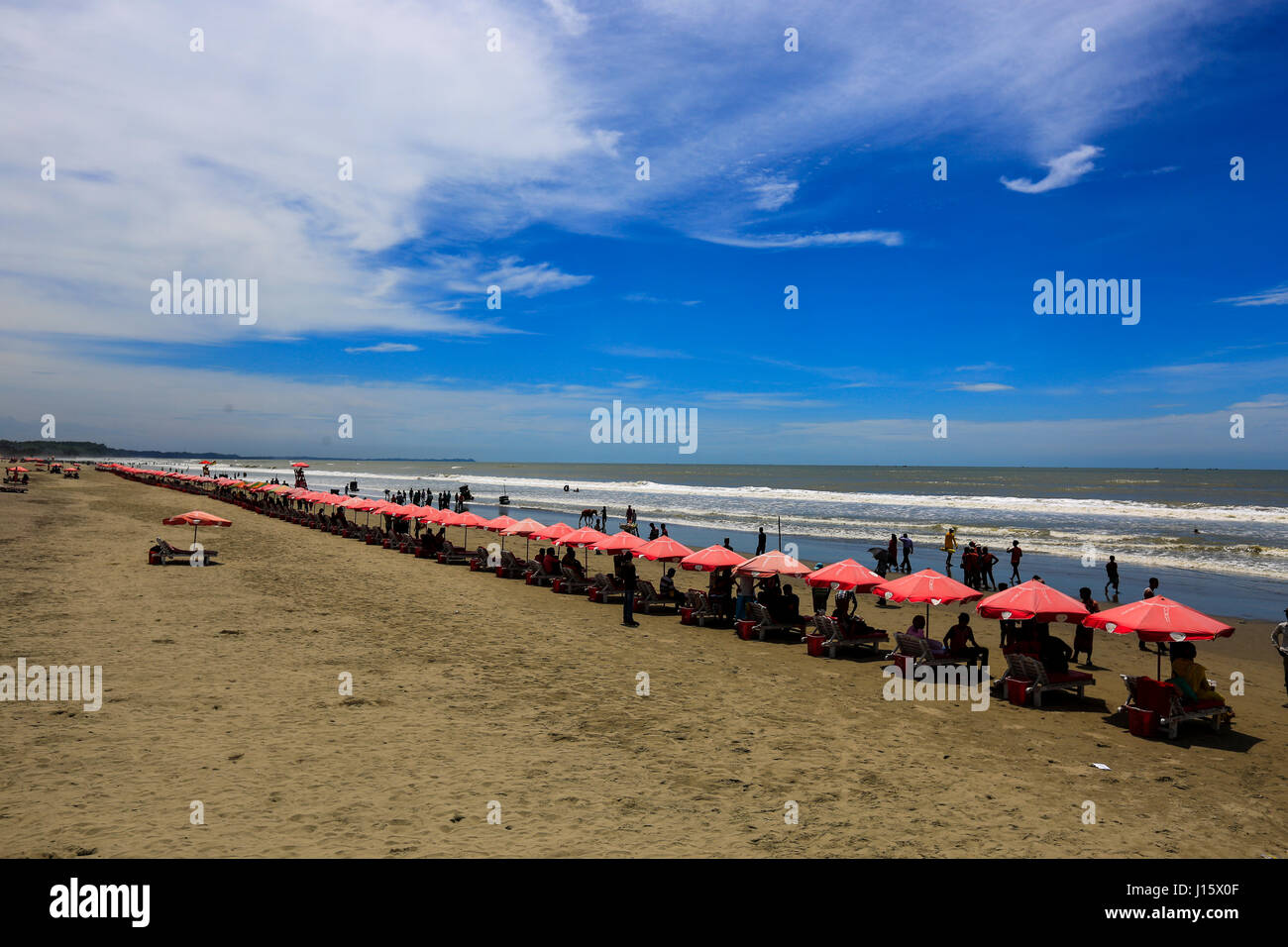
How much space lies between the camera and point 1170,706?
9.21m

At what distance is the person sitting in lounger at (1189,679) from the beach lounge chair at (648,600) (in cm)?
1019

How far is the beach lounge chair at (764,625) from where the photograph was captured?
1456 centimetres

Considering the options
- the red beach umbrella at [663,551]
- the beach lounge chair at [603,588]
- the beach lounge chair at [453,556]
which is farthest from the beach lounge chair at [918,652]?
the beach lounge chair at [453,556]

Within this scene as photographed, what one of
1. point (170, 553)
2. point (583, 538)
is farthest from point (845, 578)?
point (170, 553)

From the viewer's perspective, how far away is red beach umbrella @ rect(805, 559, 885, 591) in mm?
12719

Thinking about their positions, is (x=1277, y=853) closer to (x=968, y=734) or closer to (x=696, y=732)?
(x=968, y=734)

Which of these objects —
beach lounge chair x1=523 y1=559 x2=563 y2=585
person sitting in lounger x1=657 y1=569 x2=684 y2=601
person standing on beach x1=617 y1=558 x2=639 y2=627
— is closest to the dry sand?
person standing on beach x1=617 y1=558 x2=639 y2=627

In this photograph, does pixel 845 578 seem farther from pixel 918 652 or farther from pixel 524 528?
pixel 524 528

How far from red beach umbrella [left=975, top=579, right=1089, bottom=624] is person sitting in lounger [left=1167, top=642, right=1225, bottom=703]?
122 cm

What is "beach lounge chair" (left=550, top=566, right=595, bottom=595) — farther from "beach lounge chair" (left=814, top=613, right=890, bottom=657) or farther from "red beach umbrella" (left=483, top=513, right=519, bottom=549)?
"beach lounge chair" (left=814, top=613, right=890, bottom=657)

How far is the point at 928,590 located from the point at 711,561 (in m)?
4.79
